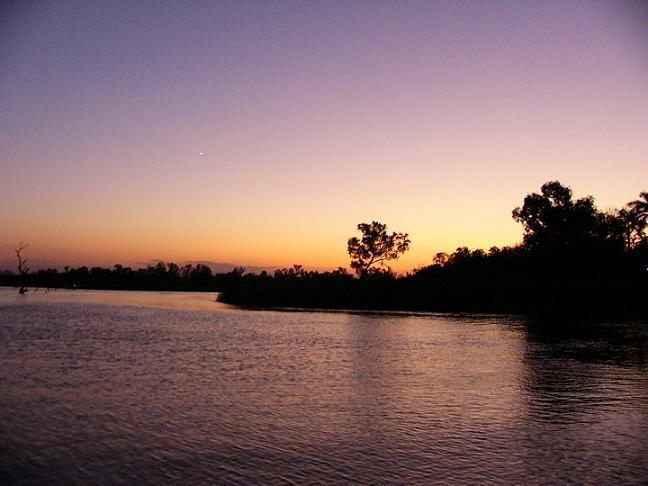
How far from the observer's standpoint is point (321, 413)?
1154 centimetres

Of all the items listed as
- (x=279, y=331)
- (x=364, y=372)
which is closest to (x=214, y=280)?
(x=279, y=331)

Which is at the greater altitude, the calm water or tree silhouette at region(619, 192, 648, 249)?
tree silhouette at region(619, 192, 648, 249)

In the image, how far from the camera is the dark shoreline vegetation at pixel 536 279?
4734 cm

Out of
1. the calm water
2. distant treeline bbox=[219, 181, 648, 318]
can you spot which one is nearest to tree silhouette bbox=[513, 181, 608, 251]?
distant treeline bbox=[219, 181, 648, 318]

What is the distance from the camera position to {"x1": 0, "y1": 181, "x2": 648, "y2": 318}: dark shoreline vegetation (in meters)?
47.3

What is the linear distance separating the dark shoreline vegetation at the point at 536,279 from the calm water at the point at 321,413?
84.2 feet

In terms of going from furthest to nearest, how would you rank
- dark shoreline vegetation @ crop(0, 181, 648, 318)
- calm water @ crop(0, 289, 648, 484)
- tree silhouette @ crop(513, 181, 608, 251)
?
tree silhouette @ crop(513, 181, 608, 251), dark shoreline vegetation @ crop(0, 181, 648, 318), calm water @ crop(0, 289, 648, 484)

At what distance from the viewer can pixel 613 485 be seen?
7.55m

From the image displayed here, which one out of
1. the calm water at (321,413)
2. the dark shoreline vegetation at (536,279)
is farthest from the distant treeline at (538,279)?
the calm water at (321,413)

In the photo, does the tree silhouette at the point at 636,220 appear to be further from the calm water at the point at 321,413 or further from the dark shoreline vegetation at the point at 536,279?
the calm water at the point at 321,413

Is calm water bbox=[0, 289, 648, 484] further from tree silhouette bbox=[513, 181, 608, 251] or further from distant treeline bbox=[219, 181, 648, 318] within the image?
tree silhouette bbox=[513, 181, 608, 251]

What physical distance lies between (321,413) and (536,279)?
146 ft

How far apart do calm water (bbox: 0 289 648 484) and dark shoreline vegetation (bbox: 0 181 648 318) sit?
2567 centimetres

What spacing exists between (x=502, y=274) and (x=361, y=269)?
122 feet
